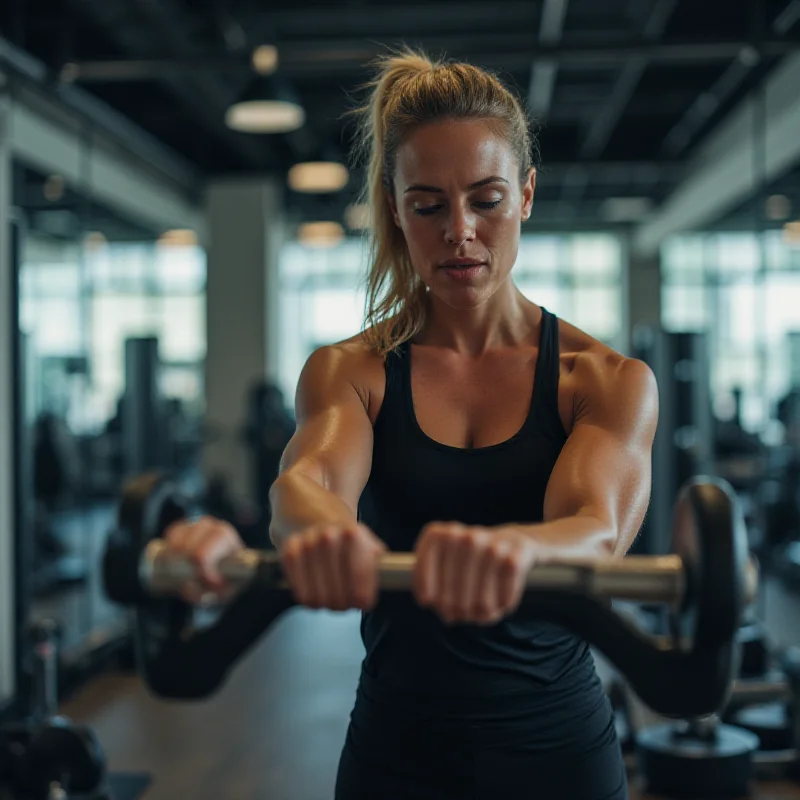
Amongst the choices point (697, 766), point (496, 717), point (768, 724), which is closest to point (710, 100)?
point (768, 724)

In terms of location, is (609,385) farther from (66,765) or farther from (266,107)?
(266,107)

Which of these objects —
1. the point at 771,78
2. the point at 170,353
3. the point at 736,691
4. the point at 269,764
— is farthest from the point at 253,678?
the point at 170,353

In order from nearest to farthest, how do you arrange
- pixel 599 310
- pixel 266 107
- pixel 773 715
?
pixel 773 715 → pixel 266 107 → pixel 599 310

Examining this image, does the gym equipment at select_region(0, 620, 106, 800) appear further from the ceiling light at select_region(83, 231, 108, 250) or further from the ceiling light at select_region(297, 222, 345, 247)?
the ceiling light at select_region(297, 222, 345, 247)

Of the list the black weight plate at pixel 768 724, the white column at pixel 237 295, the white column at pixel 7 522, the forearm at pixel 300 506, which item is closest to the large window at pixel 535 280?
the white column at pixel 237 295

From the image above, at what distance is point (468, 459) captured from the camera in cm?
134

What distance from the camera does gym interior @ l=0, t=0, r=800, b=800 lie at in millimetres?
4023

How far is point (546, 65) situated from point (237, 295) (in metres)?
4.27

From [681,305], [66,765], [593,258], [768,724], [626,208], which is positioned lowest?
[768,724]

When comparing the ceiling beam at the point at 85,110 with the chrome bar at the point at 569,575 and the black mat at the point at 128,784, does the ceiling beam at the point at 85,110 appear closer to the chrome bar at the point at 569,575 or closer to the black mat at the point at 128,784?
the black mat at the point at 128,784

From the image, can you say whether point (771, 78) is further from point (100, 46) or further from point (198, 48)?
point (100, 46)

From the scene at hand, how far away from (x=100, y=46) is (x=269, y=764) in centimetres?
477

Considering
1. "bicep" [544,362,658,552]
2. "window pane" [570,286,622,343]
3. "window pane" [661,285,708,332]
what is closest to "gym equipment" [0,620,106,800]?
"bicep" [544,362,658,552]

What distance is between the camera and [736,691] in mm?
4250
